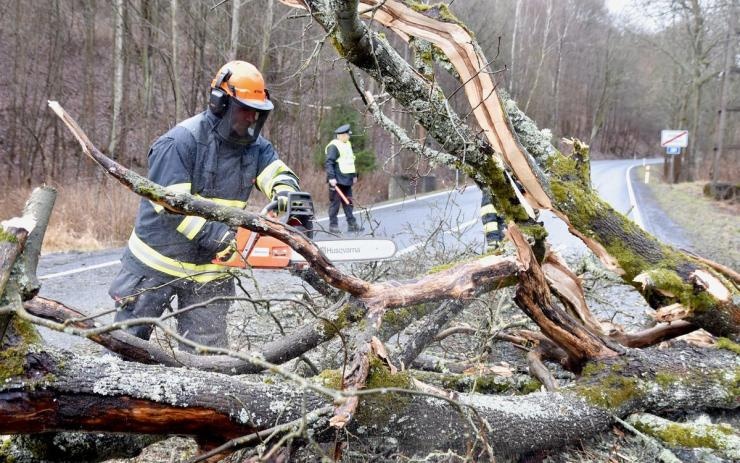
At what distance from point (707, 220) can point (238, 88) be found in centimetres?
A: 1246

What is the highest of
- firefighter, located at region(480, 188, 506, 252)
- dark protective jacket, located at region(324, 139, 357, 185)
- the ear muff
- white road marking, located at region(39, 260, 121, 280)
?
the ear muff

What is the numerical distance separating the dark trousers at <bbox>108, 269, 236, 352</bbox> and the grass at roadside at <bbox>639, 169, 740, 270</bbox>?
577 cm

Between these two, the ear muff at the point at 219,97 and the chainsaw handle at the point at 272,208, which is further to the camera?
the ear muff at the point at 219,97

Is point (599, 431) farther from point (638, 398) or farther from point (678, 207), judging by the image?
point (678, 207)

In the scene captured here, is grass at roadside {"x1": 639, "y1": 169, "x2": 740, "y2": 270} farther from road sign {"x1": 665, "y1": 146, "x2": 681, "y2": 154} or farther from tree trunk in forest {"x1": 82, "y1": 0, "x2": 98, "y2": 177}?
tree trunk in forest {"x1": 82, "y1": 0, "x2": 98, "y2": 177}

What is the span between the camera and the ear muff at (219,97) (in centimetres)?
316

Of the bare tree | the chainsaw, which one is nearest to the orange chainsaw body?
the chainsaw

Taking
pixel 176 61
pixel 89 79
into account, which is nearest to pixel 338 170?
pixel 176 61

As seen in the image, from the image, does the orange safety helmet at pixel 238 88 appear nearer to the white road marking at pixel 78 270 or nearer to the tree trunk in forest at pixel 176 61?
the white road marking at pixel 78 270

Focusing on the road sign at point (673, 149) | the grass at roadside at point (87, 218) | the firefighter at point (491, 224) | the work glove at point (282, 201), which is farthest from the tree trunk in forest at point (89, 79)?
the road sign at point (673, 149)

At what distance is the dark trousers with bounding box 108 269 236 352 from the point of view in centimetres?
305

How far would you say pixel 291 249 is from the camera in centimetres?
286

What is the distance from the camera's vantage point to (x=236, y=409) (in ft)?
6.11

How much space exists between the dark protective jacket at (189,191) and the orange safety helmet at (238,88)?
12 cm
